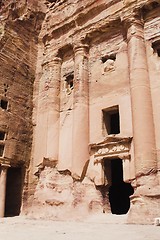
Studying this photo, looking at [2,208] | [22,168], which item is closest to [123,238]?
[2,208]

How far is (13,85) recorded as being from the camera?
13.6 meters

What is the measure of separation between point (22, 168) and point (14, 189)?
1.09 meters

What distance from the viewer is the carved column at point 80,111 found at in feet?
36.5

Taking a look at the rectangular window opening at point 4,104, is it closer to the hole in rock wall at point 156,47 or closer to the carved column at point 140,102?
the carved column at point 140,102

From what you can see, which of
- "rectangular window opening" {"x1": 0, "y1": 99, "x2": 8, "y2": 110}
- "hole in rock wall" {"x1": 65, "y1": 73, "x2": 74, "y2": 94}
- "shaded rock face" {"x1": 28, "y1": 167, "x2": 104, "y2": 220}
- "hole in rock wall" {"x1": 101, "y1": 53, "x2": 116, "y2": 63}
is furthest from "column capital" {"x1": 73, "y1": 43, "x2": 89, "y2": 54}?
"shaded rock face" {"x1": 28, "y1": 167, "x2": 104, "y2": 220}

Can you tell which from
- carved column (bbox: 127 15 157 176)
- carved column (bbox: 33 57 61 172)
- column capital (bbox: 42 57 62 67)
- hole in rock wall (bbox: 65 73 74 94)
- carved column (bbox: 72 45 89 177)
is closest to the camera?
carved column (bbox: 127 15 157 176)

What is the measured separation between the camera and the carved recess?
10.2 meters

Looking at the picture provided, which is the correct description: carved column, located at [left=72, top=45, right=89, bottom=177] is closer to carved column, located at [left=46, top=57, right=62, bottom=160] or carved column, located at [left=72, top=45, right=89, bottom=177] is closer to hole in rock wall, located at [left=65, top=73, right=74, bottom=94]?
hole in rock wall, located at [left=65, top=73, right=74, bottom=94]

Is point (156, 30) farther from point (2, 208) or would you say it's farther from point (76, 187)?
point (2, 208)

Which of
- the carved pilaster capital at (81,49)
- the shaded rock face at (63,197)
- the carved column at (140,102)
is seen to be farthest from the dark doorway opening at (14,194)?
the carved column at (140,102)

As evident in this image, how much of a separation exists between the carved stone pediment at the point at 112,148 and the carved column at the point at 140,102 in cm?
55

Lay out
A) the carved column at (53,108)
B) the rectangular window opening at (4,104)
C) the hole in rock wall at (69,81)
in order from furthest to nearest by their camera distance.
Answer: the hole in rock wall at (69,81), the rectangular window opening at (4,104), the carved column at (53,108)

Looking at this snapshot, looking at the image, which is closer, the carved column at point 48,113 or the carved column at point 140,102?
the carved column at point 140,102

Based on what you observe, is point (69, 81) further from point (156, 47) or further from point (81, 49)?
point (156, 47)
